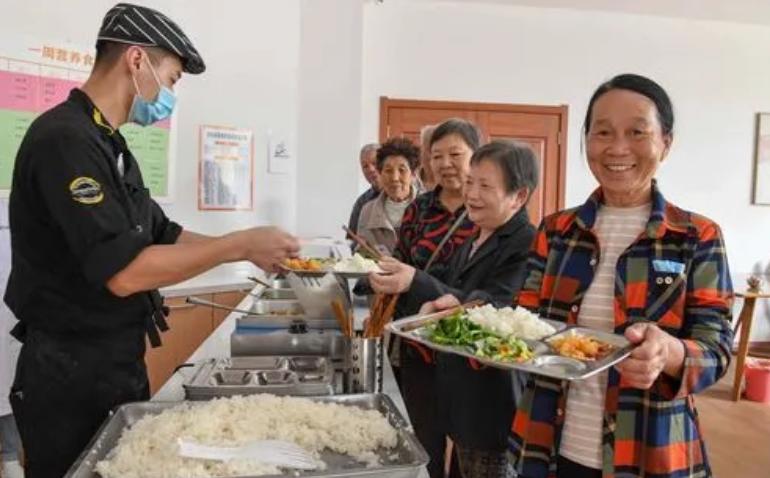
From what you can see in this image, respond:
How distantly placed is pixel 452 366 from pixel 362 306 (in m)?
0.83

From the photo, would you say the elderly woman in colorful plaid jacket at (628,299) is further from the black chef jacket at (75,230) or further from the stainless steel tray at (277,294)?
the stainless steel tray at (277,294)

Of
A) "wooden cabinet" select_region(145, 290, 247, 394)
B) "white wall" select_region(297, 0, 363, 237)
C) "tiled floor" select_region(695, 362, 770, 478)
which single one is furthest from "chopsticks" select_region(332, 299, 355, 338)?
"white wall" select_region(297, 0, 363, 237)

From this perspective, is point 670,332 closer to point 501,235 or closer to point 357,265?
point 501,235

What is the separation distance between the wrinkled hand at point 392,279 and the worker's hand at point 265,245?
29 cm

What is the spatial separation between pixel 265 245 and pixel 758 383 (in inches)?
152

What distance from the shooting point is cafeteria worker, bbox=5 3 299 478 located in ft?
3.51

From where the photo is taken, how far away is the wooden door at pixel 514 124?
14.7ft

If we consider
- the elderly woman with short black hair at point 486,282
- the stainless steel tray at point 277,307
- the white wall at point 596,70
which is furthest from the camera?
the white wall at point 596,70

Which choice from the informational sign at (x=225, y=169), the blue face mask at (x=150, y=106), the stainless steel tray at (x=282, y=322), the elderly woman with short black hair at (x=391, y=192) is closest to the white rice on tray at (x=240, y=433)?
the stainless steel tray at (x=282, y=322)

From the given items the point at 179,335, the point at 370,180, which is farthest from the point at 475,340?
the point at 370,180

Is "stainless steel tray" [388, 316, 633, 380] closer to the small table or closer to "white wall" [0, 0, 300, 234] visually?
"white wall" [0, 0, 300, 234]

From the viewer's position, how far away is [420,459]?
0.92 metres

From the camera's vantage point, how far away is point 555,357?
3.25ft

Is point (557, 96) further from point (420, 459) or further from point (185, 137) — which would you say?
point (420, 459)
